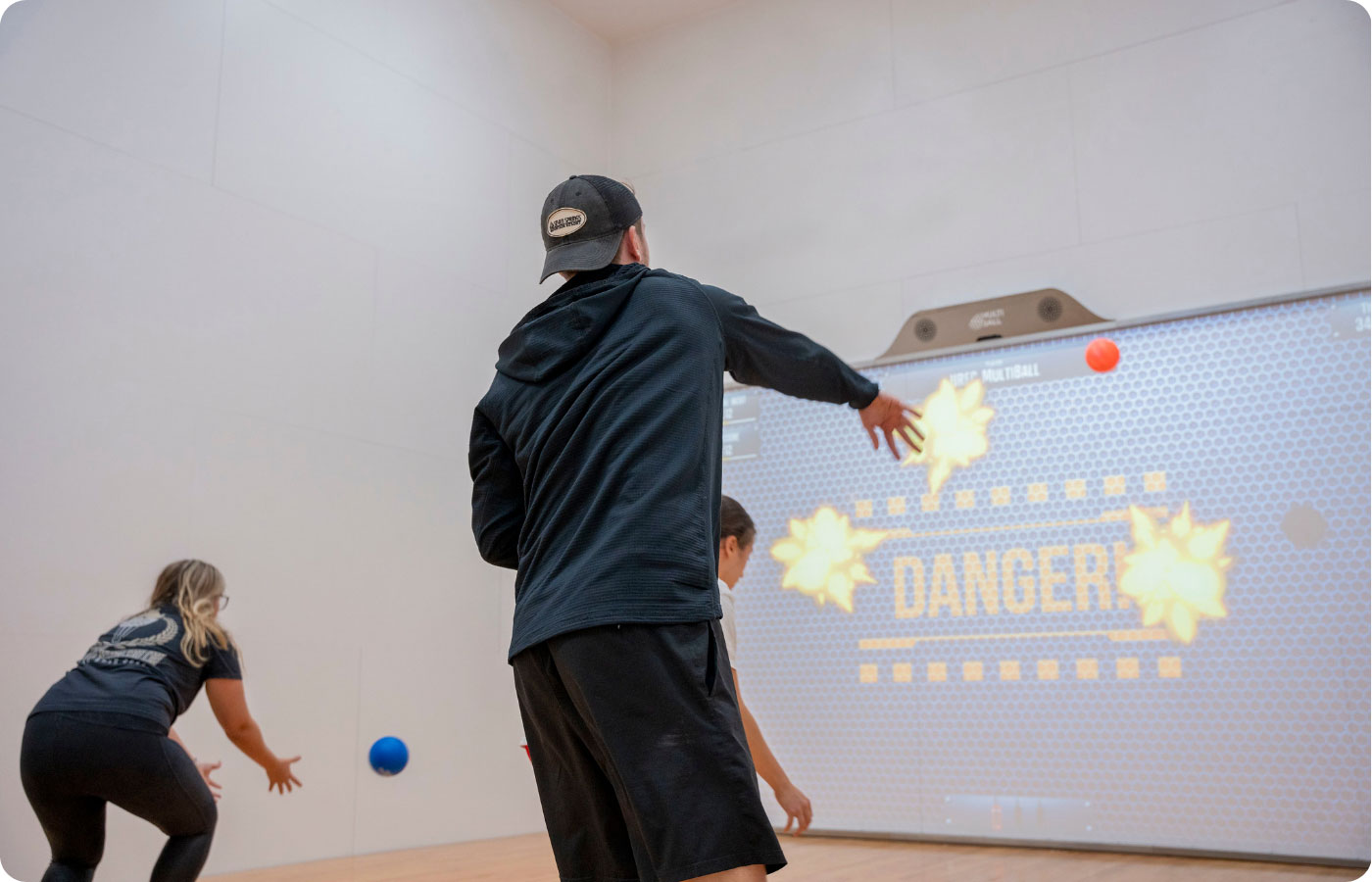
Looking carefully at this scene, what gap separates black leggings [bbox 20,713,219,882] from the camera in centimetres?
258

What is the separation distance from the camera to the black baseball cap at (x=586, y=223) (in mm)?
1435

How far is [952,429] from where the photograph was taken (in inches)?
186

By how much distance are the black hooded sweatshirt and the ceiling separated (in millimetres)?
4881

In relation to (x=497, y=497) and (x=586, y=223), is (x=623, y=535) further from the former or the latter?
(x=586, y=223)

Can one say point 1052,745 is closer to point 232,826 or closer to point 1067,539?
point 1067,539

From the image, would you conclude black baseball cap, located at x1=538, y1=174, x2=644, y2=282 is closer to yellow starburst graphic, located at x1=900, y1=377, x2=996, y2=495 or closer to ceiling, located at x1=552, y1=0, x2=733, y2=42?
yellow starburst graphic, located at x1=900, y1=377, x2=996, y2=495

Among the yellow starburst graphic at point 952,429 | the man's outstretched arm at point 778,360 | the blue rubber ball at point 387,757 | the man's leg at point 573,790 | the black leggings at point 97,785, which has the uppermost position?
the yellow starburst graphic at point 952,429

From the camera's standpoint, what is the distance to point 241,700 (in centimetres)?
293

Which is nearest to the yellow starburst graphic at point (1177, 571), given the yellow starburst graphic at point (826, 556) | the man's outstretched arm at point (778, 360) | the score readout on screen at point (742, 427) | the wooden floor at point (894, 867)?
the wooden floor at point (894, 867)

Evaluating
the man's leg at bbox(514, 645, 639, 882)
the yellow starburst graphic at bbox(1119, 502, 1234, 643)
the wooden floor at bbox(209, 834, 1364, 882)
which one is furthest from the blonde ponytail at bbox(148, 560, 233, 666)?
the yellow starburst graphic at bbox(1119, 502, 1234, 643)

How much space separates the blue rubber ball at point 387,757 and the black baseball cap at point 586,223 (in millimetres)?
3345

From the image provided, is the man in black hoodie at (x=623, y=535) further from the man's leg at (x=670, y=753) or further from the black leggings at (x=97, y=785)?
the black leggings at (x=97, y=785)

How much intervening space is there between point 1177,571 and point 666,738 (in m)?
3.48

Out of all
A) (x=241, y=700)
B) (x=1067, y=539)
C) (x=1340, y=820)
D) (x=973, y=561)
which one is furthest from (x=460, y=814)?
(x=1340, y=820)
